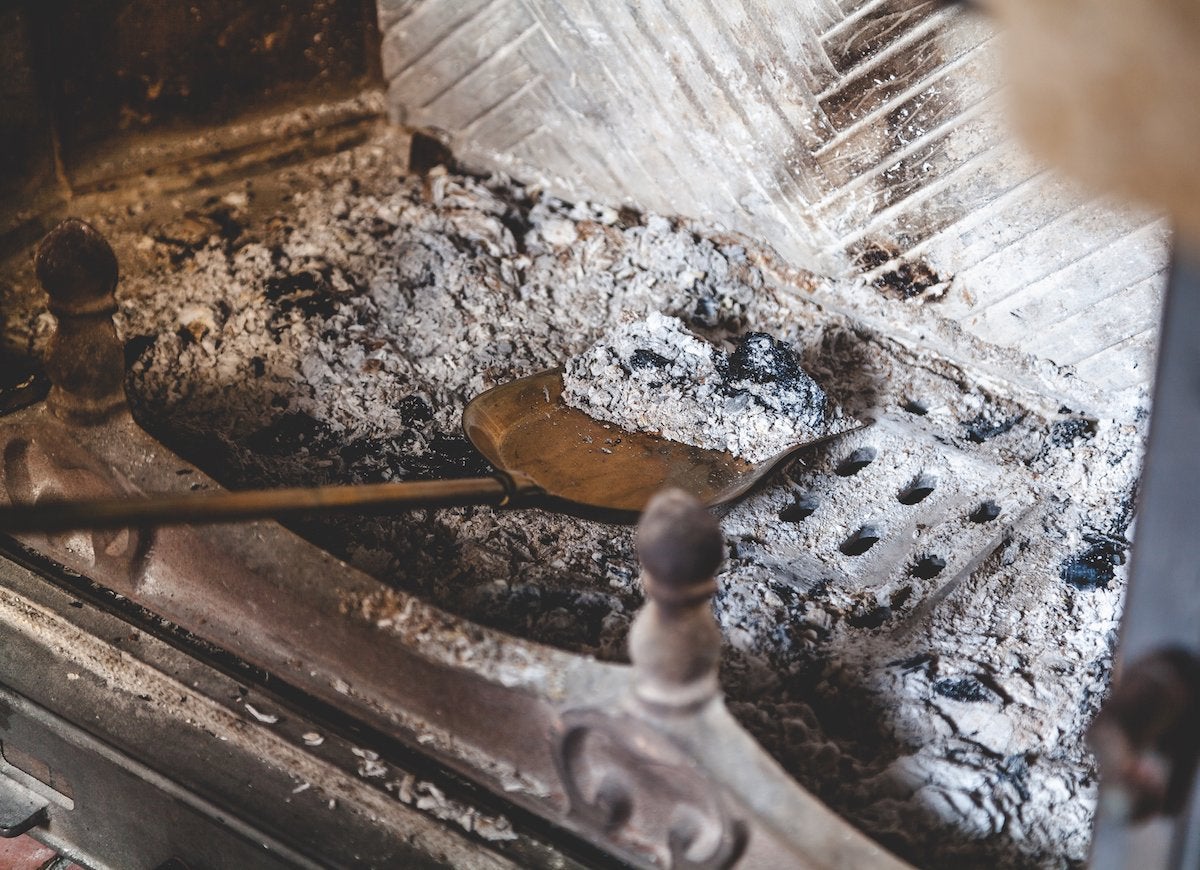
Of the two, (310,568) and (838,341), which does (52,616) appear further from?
(838,341)

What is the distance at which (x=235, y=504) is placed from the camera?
1209 millimetres

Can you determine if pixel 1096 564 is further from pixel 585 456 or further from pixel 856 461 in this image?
pixel 585 456

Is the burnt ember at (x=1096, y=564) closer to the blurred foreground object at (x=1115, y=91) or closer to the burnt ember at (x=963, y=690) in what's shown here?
the burnt ember at (x=963, y=690)

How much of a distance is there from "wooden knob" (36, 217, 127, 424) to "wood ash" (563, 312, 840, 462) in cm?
76

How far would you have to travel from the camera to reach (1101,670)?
1632mm

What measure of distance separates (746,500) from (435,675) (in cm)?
73

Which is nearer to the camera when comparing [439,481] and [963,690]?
[439,481]

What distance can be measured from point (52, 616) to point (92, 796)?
272mm

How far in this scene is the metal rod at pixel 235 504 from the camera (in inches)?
42.0

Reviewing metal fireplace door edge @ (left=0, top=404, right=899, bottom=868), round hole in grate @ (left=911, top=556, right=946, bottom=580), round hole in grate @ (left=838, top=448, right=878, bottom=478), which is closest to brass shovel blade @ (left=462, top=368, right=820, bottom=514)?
round hole in grate @ (left=838, top=448, right=878, bottom=478)

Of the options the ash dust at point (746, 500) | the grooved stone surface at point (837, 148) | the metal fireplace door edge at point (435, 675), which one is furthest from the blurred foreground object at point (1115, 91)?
the grooved stone surface at point (837, 148)

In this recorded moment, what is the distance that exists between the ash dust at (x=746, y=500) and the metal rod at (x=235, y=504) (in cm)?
32

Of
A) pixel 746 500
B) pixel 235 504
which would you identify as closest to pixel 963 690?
pixel 746 500

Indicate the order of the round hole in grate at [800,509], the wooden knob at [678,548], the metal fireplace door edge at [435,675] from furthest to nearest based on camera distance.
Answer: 1. the round hole in grate at [800,509]
2. the metal fireplace door edge at [435,675]
3. the wooden knob at [678,548]
